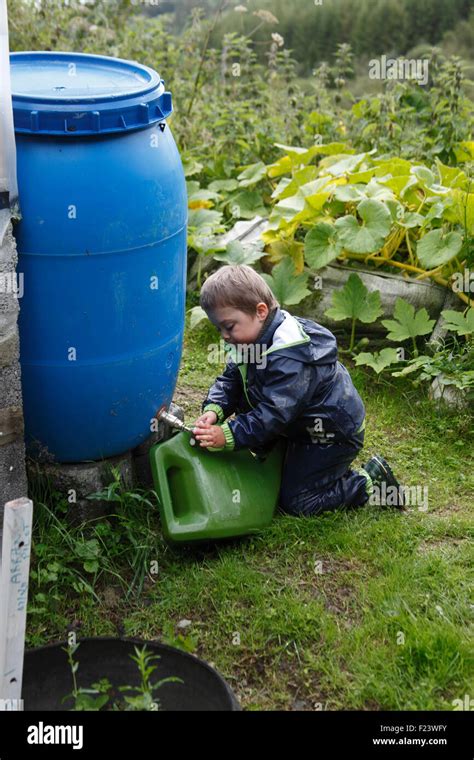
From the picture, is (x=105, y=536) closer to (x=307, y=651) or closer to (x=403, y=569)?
(x=307, y=651)

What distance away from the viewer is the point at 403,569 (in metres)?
2.70

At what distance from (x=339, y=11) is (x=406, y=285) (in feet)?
26.9

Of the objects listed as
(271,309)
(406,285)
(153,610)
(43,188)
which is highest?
(43,188)

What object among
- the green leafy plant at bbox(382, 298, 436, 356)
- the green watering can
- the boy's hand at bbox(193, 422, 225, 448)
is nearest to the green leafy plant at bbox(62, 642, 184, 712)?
the green watering can

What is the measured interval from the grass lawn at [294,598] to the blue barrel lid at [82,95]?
1116mm

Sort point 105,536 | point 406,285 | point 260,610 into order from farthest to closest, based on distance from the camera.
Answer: point 406,285 → point 105,536 → point 260,610

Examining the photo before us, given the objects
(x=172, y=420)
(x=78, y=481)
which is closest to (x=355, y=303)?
(x=172, y=420)

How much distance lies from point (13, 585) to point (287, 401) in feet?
4.02

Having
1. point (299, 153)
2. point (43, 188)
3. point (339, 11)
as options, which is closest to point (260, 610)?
point (43, 188)

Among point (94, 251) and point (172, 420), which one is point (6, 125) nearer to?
point (94, 251)

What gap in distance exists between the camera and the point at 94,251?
243 centimetres

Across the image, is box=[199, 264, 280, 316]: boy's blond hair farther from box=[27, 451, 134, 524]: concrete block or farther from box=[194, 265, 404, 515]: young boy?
box=[27, 451, 134, 524]: concrete block

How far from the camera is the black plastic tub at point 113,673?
216 centimetres
